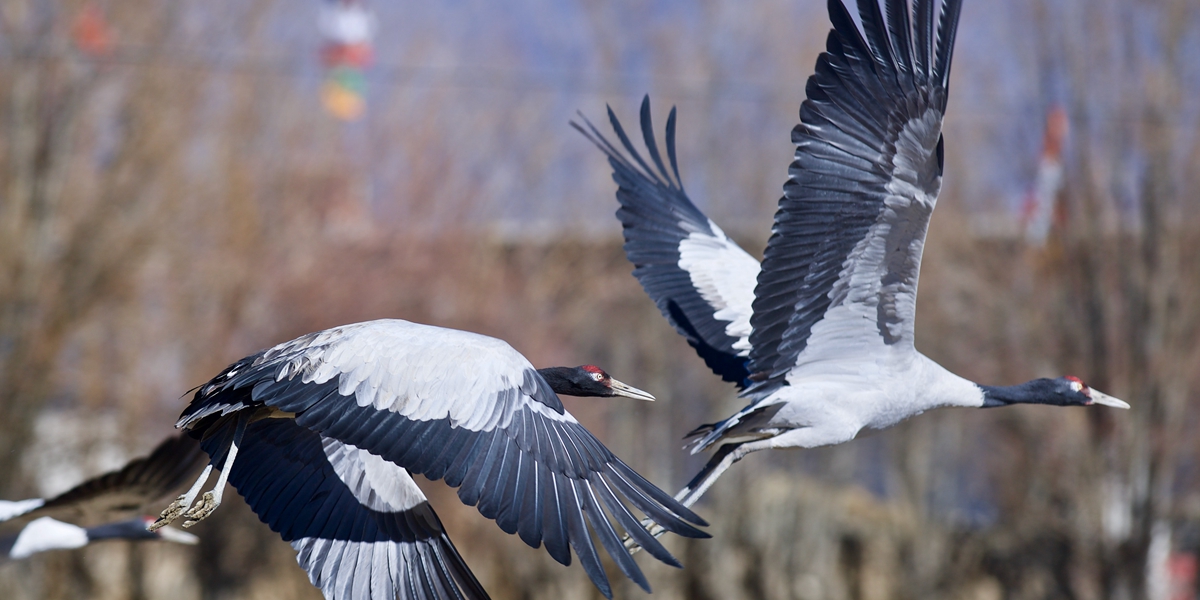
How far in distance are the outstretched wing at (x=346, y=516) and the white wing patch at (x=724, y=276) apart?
1722 mm

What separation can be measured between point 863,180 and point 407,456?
1895mm

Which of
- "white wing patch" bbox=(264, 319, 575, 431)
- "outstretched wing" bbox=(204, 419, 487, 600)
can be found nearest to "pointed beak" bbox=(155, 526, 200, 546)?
"outstretched wing" bbox=(204, 419, 487, 600)

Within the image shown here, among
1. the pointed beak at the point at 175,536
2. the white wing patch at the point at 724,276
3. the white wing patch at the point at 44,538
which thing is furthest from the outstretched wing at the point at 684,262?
the white wing patch at the point at 44,538

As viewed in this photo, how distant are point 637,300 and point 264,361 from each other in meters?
12.7

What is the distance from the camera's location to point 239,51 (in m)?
13.3

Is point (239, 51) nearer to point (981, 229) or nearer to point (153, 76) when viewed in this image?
point (153, 76)

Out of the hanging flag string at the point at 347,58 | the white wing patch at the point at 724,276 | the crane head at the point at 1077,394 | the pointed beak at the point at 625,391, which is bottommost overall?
the crane head at the point at 1077,394

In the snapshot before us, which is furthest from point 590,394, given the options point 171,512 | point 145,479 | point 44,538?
point 44,538

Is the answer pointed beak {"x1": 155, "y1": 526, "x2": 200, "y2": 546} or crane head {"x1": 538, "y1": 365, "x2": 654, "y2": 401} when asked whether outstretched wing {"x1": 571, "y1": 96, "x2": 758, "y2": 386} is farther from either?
pointed beak {"x1": 155, "y1": 526, "x2": 200, "y2": 546}

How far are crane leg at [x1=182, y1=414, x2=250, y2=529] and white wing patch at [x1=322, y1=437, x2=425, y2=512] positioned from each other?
0.59 metres

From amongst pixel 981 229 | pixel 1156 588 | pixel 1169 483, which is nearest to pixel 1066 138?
pixel 981 229

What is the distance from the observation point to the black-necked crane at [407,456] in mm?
3623

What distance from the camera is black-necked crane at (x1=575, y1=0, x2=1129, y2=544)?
161 inches

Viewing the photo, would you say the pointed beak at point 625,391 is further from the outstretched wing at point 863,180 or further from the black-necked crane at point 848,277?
the outstretched wing at point 863,180
